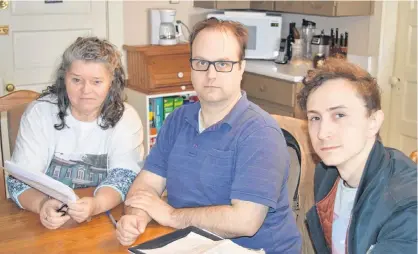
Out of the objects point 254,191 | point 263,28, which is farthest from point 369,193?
point 263,28

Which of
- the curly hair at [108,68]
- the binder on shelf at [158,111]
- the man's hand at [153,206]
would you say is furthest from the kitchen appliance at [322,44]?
the man's hand at [153,206]

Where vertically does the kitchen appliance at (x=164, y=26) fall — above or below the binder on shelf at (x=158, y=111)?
above

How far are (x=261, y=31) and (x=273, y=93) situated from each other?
62 centimetres

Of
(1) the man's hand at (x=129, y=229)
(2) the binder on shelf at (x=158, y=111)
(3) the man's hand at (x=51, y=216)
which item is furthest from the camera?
(2) the binder on shelf at (x=158, y=111)

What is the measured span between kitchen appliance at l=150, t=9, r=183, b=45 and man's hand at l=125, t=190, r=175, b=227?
2370 millimetres

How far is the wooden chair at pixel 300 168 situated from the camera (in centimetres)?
210

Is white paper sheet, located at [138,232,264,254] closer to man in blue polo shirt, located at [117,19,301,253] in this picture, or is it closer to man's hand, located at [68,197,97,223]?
man in blue polo shirt, located at [117,19,301,253]

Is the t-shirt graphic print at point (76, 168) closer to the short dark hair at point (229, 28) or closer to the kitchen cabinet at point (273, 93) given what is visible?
the short dark hair at point (229, 28)

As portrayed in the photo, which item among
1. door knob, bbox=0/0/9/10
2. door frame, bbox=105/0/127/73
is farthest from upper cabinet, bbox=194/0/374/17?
door knob, bbox=0/0/9/10

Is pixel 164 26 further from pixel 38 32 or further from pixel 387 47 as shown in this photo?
pixel 387 47

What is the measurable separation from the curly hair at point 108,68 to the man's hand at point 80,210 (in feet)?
1.30

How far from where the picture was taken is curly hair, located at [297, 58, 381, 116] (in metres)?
1.50

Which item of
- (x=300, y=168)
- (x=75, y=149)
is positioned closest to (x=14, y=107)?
(x=75, y=149)

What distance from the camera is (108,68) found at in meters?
2.12
